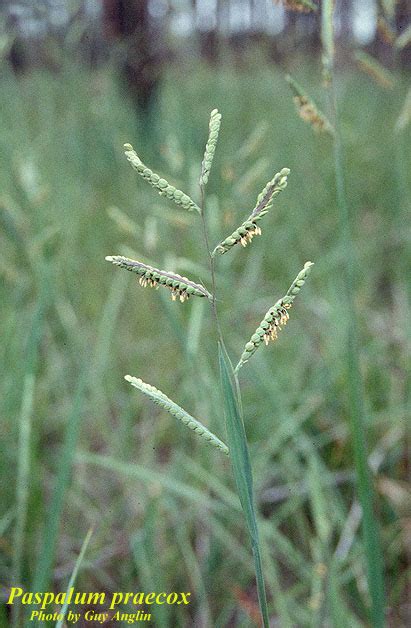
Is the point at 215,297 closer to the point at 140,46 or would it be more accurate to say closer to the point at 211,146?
the point at 211,146

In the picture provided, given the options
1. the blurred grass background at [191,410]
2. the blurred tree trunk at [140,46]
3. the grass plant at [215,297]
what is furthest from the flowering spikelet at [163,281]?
the blurred tree trunk at [140,46]

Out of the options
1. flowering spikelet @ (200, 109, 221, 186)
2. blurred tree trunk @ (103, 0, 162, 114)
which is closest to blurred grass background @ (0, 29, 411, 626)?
flowering spikelet @ (200, 109, 221, 186)

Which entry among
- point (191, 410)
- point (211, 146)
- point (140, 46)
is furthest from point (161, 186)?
point (140, 46)

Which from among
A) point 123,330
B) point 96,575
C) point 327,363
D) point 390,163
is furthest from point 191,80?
point 96,575

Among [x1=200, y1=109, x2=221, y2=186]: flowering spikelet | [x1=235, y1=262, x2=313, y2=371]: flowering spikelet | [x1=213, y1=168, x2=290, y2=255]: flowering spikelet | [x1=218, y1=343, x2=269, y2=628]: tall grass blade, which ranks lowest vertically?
[x1=218, y1=343, x2=269, y2=628]: tall grass blade

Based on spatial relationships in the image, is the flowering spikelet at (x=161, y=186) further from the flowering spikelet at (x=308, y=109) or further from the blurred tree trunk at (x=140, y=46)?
the blurred tree trunk at (x=140, y=46)

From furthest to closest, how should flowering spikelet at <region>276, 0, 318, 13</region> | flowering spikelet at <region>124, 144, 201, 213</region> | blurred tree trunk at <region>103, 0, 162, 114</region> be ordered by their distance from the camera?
blurred tree trunk at <region>103, 0, 162, 114</region>
flowering spikelet at <region>276, 0, 318, 13</region>
flowering spikelet at <region>124, 144, 201, 213</region>

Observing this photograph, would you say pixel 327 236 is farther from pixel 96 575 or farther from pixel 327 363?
pixel 96 575

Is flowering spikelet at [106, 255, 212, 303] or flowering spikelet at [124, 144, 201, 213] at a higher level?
flowering spikelet at [124, 144, 201, 213]

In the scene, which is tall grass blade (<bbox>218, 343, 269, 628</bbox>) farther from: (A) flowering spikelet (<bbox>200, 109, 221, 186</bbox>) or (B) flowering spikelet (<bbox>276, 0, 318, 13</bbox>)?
(B) flowering spikelet (<bbox>276, 0, 318, 13</bbox>)
